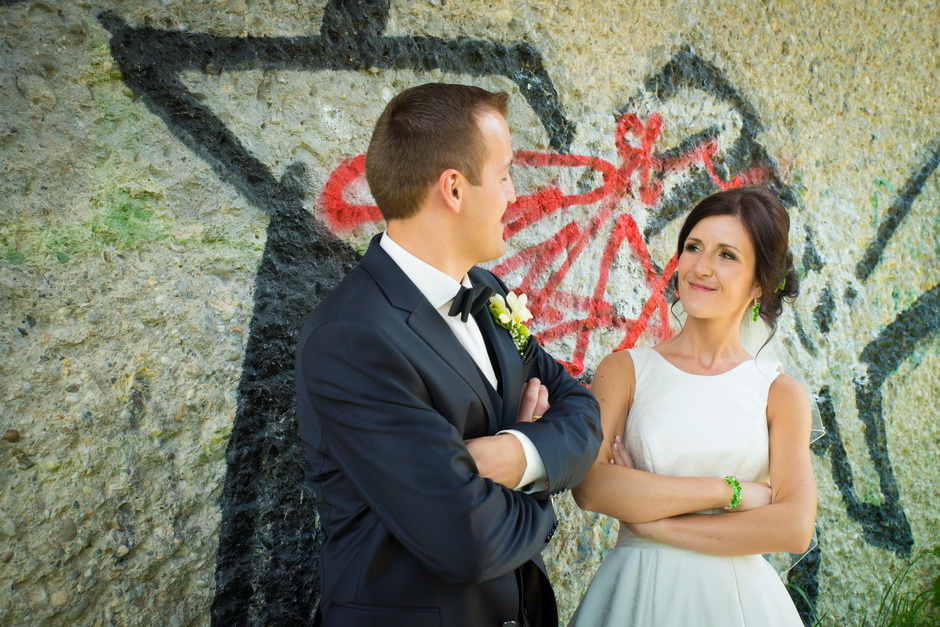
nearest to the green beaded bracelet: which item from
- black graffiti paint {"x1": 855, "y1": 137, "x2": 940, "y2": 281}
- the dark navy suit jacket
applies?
the dark navy suit jacket

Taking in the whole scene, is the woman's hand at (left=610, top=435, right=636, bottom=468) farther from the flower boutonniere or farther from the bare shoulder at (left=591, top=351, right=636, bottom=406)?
the flower boutonniere

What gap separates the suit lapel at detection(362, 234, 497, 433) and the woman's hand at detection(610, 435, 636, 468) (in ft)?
2.21

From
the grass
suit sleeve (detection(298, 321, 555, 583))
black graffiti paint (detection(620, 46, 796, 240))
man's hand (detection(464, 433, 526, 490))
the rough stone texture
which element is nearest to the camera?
suit sleeve (detection(298, 321, 555, 583))

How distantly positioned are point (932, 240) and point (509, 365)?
3.76 metres

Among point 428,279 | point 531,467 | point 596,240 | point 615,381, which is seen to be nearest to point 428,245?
point 428,279

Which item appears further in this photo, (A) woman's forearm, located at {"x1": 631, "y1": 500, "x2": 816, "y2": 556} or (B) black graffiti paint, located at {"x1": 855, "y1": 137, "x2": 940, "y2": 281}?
(B) black graffiti paint, located at {"x1": 855, "y1": 137, "x2": 940, "y2": 281}

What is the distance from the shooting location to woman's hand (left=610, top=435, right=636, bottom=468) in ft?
7.28

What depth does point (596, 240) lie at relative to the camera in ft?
9.95

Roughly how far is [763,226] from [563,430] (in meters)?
1.09

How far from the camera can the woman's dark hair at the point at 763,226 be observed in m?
2.33

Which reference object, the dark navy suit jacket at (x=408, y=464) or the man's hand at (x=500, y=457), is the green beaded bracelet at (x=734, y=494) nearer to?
the dark navy suit jacket at (x=408, y=464)

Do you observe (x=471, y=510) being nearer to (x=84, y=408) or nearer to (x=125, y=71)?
(x=84, y=408)

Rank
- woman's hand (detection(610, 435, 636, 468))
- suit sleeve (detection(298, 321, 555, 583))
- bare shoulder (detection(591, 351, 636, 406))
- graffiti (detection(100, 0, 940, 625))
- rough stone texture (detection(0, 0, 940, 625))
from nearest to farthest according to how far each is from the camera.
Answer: suit sleeve (detection(298, 321, 555, 583)) < rough stone texture (detection(0, 0, 940, 625)) < graffiti (detection(100, 0, 940, 625)) < woman's hand (detection(610, 435, 636, 468)) < bare shoulder (detection(591, 351, 636, 406))

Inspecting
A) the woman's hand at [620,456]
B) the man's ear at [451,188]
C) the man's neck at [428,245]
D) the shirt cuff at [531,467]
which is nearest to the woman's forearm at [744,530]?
the woman's hand at [620,456]
